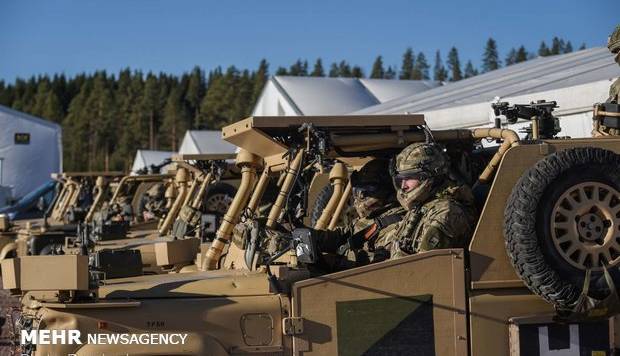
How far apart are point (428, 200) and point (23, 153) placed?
3809 centimetres

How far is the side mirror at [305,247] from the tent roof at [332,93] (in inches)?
1030

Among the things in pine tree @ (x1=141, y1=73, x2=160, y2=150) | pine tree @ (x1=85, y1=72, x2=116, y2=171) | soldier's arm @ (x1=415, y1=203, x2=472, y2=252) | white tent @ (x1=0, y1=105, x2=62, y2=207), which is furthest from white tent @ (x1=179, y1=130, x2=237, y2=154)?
pine tree @ (x1=141, y1=73, x2=160, y2=150)

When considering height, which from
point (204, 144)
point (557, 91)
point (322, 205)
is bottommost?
point (322, 205)

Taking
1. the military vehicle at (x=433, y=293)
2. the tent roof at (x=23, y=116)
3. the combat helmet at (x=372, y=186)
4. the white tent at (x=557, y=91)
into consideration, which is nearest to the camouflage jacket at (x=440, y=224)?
the military vehicle at (x=433, y=293)

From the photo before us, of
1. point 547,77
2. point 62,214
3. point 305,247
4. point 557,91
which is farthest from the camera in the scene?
point 62,214

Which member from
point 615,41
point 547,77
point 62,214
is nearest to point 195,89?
point 62,214

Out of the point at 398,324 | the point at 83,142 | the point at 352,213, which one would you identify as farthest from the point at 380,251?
the point at 83,142

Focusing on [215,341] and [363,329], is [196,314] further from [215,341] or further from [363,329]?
[363,329]

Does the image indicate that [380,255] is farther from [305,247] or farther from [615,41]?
[615,41]

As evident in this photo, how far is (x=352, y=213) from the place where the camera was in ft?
28.3

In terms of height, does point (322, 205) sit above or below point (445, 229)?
above

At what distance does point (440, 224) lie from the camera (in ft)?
15.2

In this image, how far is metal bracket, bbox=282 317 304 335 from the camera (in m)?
4.31

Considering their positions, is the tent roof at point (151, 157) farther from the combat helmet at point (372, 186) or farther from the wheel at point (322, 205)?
the combat helmet at point (372, 186)
